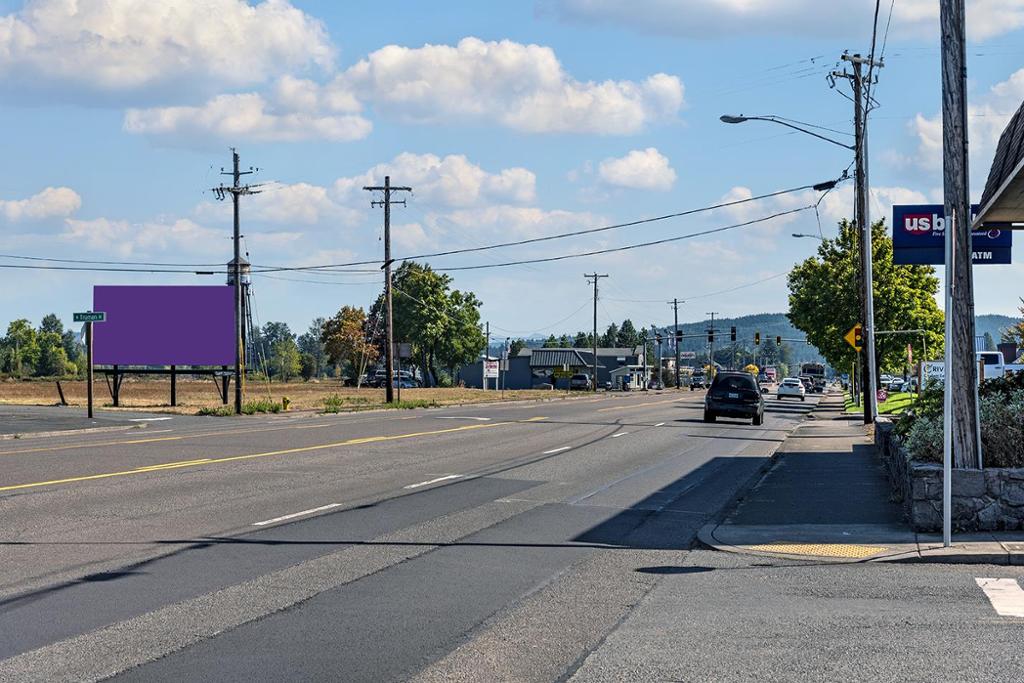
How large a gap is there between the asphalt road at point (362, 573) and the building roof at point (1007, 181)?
212 inches

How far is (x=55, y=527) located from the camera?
12.1 m

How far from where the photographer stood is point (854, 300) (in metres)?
59.6

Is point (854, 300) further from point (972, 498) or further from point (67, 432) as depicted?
point (972, 498)

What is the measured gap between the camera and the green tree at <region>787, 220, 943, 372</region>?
5778 cm

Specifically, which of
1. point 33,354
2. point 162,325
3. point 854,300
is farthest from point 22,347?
point 854,300

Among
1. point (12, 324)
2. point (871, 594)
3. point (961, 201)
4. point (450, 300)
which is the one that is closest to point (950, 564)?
point (871, 594)

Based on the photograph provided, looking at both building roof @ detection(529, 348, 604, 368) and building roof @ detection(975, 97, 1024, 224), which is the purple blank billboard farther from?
building roof @ detection(529, 348, 604, 368)

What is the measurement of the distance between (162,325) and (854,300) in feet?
112

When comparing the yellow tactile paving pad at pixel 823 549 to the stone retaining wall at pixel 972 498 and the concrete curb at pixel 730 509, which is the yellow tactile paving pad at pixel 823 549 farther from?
the stone retaining wall at pixel 972 498

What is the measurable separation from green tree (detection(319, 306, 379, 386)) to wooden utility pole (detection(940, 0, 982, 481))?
4670 inches

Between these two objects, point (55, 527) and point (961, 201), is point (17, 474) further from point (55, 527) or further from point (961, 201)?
point (961, 201)

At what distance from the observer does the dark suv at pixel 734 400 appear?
39781mm

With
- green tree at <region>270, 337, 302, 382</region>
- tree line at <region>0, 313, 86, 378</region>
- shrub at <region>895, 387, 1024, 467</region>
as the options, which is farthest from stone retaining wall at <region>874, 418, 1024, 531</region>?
green tree at <region>270, 337, 302, 382</region>

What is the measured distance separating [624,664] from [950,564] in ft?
15.0
